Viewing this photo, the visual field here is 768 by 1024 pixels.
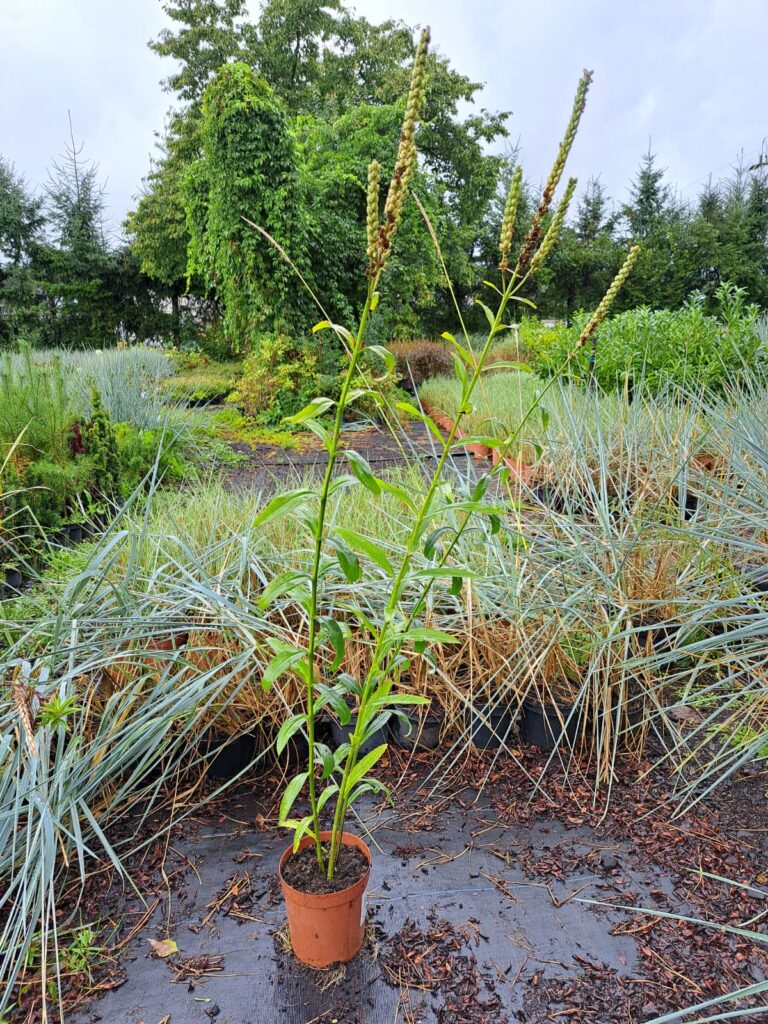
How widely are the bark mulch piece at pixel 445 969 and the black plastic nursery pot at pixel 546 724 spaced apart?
63cm

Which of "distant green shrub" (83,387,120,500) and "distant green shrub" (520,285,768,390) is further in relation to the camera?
"distant green shrub" (520,285,768,390)

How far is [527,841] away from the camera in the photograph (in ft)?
5.04

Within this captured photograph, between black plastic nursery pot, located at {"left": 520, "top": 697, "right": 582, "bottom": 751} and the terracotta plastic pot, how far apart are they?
31.0 inches

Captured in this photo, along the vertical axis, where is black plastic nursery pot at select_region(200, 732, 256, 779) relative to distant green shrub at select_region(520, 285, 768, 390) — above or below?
below

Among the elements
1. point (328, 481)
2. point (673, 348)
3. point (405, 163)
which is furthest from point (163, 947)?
point (673, 348)

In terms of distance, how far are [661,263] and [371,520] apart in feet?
58.4

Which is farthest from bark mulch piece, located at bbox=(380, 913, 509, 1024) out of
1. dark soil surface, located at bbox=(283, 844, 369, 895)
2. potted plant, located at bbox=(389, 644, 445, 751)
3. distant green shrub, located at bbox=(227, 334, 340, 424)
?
distant green shrub, located at bbox=(227, 334, 340, 424)

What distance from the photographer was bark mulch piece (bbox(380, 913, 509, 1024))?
1.13 meters

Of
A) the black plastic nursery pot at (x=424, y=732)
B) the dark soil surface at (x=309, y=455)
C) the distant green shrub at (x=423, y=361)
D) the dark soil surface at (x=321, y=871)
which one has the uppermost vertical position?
the distant green shrub at (x=423, y=361)

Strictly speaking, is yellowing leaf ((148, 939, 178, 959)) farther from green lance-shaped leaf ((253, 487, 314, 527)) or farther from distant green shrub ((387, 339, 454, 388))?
distant green shrub ((387, 339, 454, 388))

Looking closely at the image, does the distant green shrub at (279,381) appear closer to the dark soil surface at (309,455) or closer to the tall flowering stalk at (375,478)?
the dark soil surface at (309,455)

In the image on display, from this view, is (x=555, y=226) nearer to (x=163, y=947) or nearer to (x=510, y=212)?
(x=510, y=212)

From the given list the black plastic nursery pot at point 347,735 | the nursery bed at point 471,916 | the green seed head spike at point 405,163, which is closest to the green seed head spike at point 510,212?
the green seed head spike at point 405,163

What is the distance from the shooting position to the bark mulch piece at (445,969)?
3.70 feet
